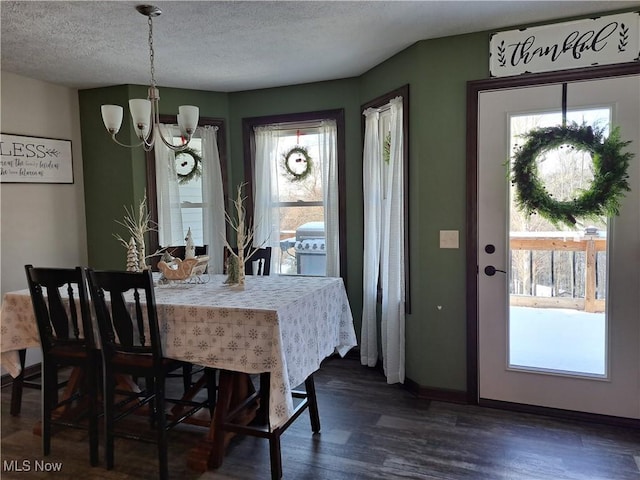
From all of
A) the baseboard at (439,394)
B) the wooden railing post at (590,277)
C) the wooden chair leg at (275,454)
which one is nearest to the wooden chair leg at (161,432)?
the wooden chair leg at (275,454)

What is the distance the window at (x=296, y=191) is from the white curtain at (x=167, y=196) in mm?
688

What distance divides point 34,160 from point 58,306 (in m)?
1.97

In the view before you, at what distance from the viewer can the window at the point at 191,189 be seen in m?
4.36

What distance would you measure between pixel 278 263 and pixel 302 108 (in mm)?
1494

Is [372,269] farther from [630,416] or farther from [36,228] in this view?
[36,228]

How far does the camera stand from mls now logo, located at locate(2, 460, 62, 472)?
99.5 inches

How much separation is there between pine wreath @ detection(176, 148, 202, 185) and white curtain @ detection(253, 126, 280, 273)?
58 cm

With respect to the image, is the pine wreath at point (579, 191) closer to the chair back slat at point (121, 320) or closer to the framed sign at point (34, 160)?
the chair back slat at point (121, 320)

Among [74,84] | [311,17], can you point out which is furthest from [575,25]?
[74,84]

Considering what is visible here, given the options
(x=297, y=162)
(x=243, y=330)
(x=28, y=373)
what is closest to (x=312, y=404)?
(x=243, y=330)

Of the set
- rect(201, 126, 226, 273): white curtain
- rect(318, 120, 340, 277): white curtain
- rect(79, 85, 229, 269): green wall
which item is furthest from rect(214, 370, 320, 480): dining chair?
rect(79, 85, 229, 269): green wall

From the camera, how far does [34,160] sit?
395cm

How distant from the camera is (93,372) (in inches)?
102

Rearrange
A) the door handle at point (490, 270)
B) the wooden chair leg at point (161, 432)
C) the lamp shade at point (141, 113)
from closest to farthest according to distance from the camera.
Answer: the wooden chair leg at point (161, 432)
the lamp shade at point (141, 113)
the door handle at point (490, 270)
